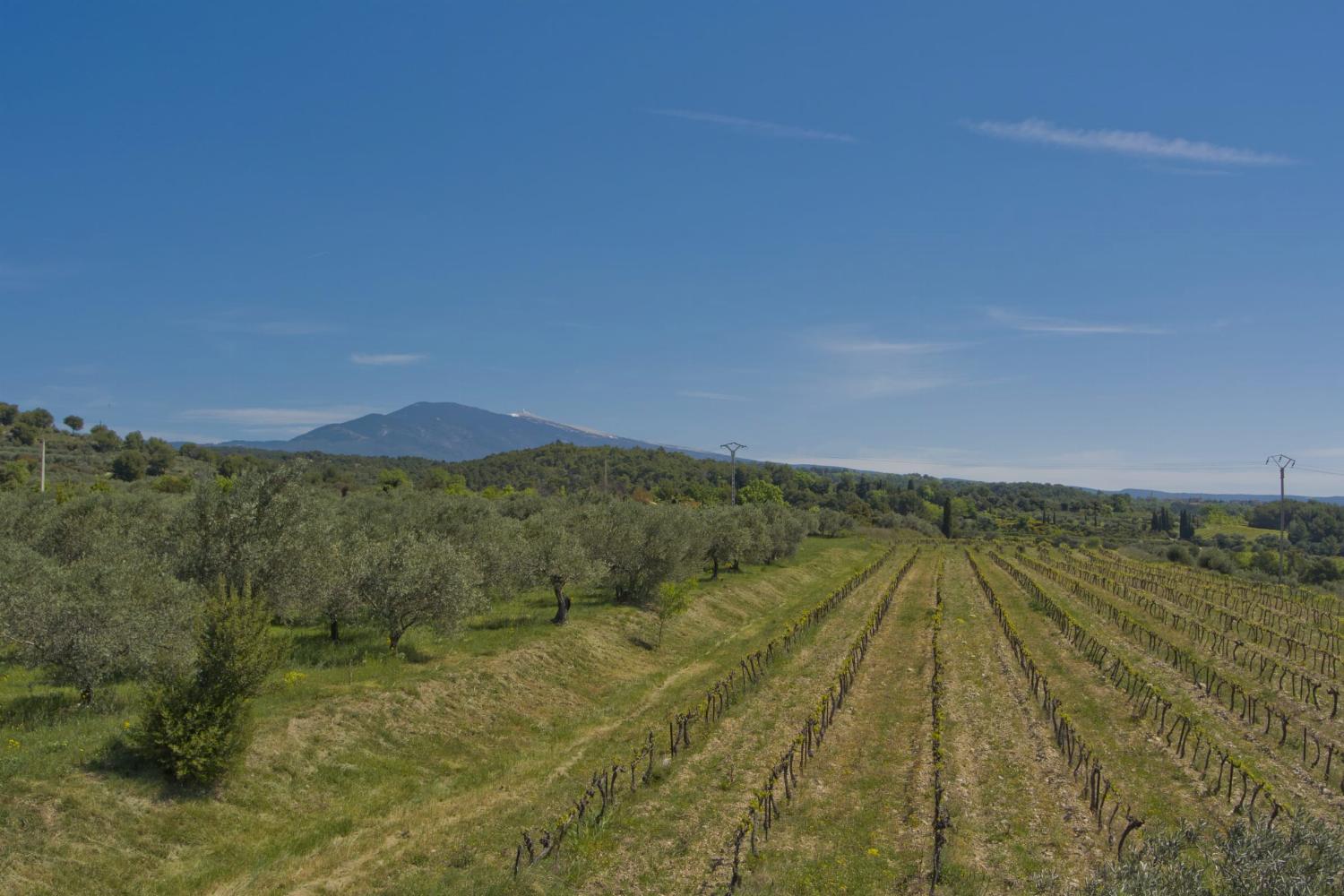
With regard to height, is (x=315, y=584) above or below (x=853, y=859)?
above

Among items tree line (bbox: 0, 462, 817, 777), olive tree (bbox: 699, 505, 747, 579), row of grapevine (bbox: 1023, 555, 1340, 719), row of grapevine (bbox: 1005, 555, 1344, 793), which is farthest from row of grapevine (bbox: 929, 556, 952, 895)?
olive tree (bbox: 699, 505, 747, 579)

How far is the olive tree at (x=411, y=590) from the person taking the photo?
124ft

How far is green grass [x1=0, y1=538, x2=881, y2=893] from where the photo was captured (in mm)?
19531

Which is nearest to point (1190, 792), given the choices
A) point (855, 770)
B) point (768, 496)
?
point (855, 770)

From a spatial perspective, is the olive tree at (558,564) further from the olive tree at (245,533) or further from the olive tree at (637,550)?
the olive tree at (245,533)

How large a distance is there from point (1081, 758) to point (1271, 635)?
40836mm

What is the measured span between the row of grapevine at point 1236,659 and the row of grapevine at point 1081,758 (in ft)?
28.4

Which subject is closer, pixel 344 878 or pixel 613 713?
pixel 344 878

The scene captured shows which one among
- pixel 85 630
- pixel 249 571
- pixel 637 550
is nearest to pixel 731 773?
pixel 85 630

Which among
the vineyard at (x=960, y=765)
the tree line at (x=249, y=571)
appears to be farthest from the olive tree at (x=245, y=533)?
the vineyard at (x=960, y=765)

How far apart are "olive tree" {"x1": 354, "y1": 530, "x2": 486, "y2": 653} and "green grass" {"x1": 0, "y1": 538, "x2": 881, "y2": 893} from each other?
193 cm

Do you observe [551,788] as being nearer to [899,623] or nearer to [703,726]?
[703,726]

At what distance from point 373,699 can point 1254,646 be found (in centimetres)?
5794

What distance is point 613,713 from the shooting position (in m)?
36.5
